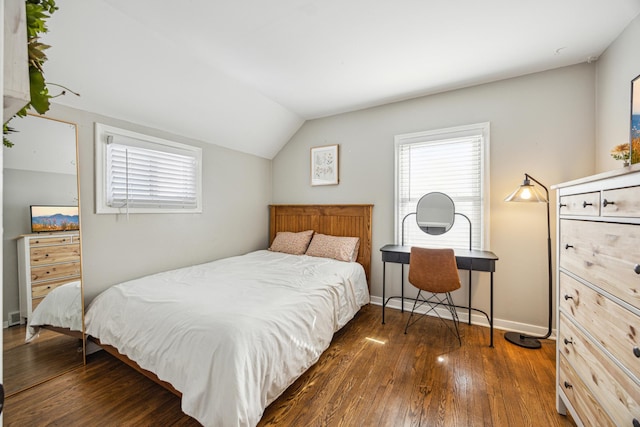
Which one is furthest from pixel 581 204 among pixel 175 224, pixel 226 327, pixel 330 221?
pixel 175 224

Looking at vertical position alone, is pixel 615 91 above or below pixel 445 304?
above

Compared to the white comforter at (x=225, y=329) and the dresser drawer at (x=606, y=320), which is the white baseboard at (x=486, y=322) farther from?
the dresser drawer at (x=606, y=320)

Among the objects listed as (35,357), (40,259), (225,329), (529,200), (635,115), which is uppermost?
(635,115)

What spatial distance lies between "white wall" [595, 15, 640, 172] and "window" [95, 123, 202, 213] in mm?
3868

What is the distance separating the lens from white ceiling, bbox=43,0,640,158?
183 cm

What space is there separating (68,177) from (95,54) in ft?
3.11

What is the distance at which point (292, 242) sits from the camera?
12.1 feet

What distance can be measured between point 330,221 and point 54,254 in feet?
8.93

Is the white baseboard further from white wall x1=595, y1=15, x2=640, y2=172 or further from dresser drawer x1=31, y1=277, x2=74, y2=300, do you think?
dresser drawer x1=31, y1=277, x2=74, y2=300

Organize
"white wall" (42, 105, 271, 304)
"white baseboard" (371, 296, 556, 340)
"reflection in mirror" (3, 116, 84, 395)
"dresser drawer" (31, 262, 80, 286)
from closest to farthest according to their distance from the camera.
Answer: "reflection in mirror" (3, 116, 84, 395) → "dresser drawer" (31, 262, 80, 286) → "white wall" (42, 105, 271, 304) → "white baseboard" (371, 296, 556, 340)

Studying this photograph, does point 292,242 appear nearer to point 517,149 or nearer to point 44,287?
point 44,287

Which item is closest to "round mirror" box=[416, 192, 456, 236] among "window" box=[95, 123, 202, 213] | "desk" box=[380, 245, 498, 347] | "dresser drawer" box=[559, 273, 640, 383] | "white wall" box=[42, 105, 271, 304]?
"desk" box=[380, 245, 498, 347]

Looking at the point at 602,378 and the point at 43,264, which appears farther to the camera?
the point at 43,264

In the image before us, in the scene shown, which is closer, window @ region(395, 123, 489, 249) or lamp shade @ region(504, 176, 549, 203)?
lamp shade @ region(504, 176, 549, 203)
